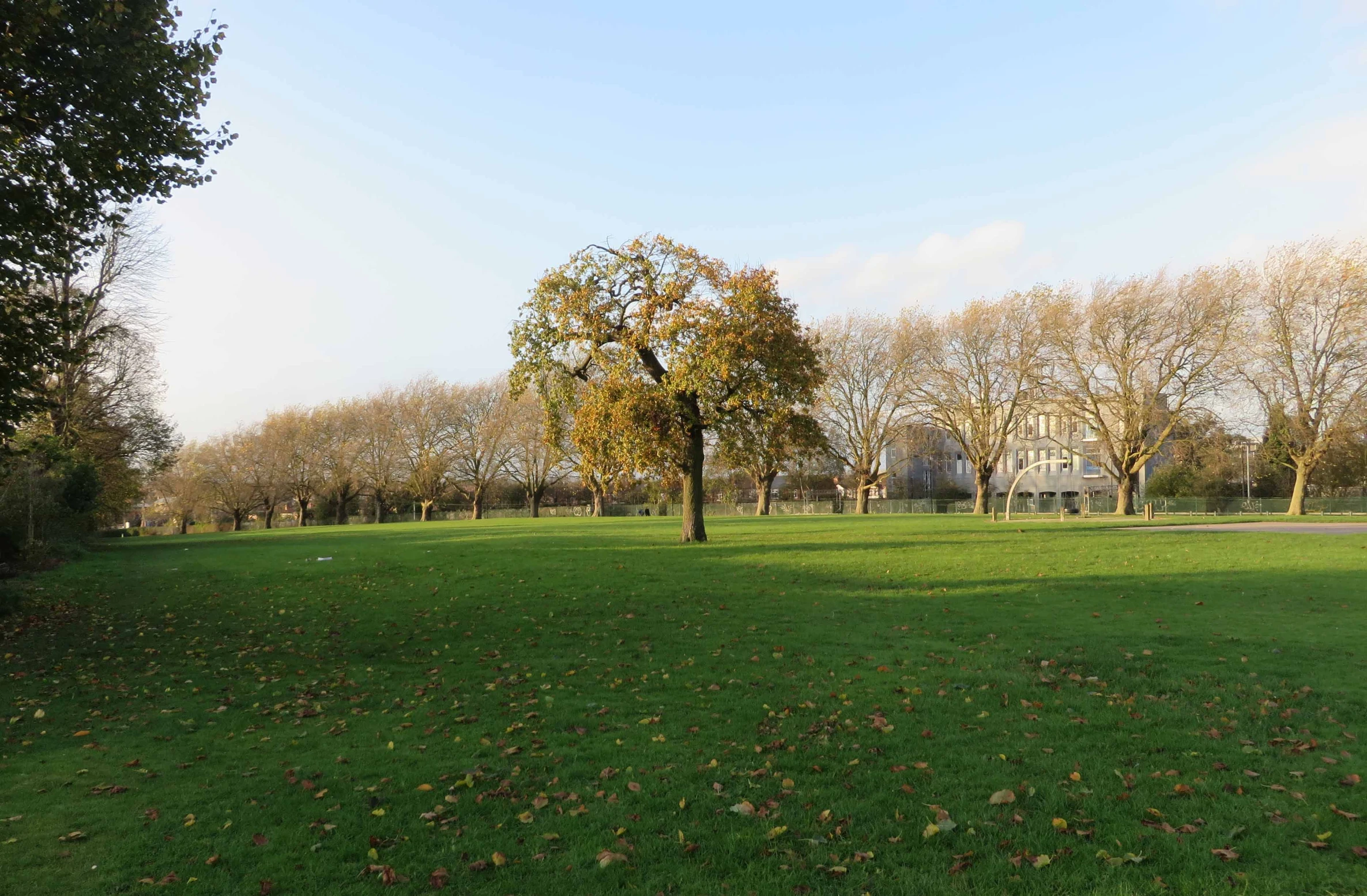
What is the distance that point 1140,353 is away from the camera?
51.9 m

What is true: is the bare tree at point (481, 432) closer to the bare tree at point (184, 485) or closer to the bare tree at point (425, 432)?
the bare tree at point (425, 432)

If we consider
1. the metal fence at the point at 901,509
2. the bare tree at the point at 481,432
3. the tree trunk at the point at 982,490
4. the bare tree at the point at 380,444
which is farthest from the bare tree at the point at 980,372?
the bare tree at the point at 380,444

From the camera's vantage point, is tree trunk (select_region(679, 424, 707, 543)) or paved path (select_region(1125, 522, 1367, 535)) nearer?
tree trunk (select_region(679, 424, 707, 543))

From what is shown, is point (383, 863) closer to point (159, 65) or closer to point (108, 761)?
point (108, 761)

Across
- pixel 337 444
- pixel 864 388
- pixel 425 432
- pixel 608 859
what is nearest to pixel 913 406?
pixel 864 388

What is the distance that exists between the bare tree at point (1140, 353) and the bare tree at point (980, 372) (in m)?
2.80

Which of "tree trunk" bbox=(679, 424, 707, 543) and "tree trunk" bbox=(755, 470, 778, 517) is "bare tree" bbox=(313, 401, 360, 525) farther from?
"tree trunk" bbox=(679, 424, 707, 543)

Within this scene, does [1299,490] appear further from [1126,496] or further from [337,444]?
[337,444]

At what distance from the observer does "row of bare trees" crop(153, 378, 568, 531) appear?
7956cm

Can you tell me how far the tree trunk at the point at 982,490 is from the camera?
64.4 meters

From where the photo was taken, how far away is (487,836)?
5.67 metres

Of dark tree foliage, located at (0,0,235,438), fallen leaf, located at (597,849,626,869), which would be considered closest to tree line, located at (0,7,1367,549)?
dark tree foliage, located at (0,0,235,438)

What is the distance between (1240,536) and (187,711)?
3386cm

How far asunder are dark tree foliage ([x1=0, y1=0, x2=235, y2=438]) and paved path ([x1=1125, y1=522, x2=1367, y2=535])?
3697cm
